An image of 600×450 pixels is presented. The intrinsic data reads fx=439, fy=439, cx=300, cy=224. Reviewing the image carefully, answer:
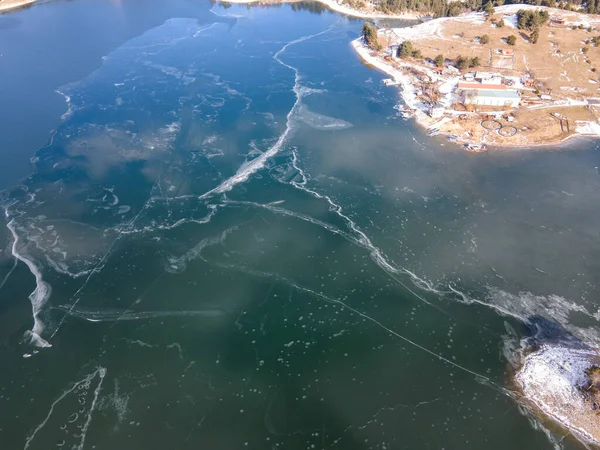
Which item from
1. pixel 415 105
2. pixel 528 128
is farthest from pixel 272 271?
pixel 528 128

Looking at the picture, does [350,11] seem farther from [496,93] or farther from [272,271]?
[272,271]

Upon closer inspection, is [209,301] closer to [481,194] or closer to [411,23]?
[481,194]

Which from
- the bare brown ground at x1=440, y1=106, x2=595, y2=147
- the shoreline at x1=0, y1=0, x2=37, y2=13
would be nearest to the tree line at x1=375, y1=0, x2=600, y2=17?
the bare brown ground at x1=440, y1=106, x2=595, y2=147

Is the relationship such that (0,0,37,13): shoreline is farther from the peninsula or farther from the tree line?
the tree line

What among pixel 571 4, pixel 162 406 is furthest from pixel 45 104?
pixel 571 4

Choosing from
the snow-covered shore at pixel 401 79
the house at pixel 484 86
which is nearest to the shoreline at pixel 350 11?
the snow-covered shore at pixel 401 79

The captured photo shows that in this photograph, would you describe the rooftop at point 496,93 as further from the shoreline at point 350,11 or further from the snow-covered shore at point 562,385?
the shoreline at point 350,11
